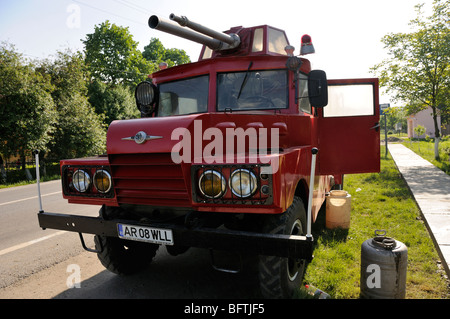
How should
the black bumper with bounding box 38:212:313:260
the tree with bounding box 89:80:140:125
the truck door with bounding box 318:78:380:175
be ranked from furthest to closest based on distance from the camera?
the tree with bounding box 89:80:140:125, the truck door with bounding box 318:78:380:175, the black bumper with bounding box 38:212:313:260

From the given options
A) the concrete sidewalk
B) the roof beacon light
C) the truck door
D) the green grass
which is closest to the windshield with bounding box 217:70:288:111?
the roof beacon light

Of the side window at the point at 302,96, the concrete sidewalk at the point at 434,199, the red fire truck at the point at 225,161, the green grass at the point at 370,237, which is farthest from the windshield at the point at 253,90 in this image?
the concrete sidewalk at the point at 434,199

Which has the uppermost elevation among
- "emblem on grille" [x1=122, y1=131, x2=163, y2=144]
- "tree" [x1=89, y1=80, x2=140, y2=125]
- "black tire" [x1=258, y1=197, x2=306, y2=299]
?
"tree" [x1=89, y1=80, x2=140, y2=125]

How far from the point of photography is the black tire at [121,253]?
11.4 ft

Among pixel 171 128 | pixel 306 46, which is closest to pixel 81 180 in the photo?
pixel 171 128

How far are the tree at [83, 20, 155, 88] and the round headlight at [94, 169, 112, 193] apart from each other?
2876 centimetres

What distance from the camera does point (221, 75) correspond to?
3975mm

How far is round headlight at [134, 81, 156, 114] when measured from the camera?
4.37 metres

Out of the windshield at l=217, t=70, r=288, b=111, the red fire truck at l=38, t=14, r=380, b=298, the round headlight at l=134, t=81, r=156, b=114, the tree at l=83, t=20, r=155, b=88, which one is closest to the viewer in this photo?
the red fire truck at l=38, t=14, r=380, b=298

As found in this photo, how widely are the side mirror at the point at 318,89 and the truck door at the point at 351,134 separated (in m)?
1.24

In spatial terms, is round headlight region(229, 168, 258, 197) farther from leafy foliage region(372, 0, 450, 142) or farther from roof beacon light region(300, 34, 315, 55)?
leafy foliage region(372, 0, 450, 142)

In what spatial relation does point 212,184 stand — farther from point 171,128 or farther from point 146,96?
point 146,96
